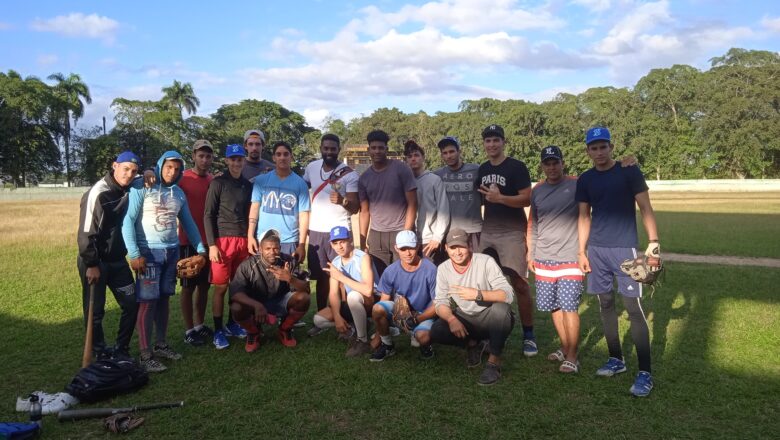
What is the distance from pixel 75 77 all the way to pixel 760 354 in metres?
67.2

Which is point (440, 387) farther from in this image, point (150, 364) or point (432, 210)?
point (150, 364)

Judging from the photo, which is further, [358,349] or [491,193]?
[358,349]

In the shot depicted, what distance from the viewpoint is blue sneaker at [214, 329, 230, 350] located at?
5.47 meters

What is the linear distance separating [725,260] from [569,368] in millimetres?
8270

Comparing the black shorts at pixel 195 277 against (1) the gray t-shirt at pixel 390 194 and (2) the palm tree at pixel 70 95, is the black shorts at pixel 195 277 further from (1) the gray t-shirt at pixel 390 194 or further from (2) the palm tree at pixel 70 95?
(2) the palm tree at pixel 70 95

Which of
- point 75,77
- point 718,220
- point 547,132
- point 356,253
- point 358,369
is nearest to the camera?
point 358,369

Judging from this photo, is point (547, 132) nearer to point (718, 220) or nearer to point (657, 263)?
point (718, 220)

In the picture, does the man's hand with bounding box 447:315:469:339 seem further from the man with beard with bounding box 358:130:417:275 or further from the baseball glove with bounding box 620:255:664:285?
the baseball glove with bounding box 620:255:664:285

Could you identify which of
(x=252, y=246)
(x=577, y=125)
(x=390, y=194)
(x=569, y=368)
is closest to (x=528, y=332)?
(x=569, y=368)

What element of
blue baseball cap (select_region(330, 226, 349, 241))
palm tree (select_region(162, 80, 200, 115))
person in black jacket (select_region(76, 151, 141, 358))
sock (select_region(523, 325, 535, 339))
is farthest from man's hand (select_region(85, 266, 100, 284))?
palm tree (select_region(162, 80, 200, 115))

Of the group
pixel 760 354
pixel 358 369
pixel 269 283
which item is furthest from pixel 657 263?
pixel 269 283

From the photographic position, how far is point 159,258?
493 cm

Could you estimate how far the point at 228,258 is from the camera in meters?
5.68

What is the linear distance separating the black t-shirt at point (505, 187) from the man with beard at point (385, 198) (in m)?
0.77
